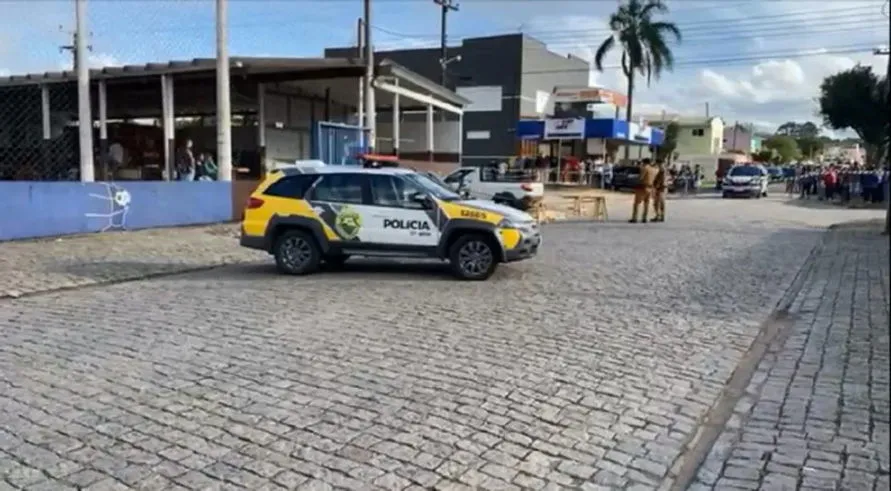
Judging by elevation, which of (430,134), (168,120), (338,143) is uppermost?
(430,134)

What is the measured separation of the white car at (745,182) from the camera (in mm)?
39062

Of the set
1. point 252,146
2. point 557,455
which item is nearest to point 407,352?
point 557,455

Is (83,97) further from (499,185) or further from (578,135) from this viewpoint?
(578,135)

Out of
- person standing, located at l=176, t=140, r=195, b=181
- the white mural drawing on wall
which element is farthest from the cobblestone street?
person standing, located at l=176, t=140, r=195, b=181

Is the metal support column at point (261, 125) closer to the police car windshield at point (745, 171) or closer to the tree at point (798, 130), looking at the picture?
the police car windshield at point (745, 171)

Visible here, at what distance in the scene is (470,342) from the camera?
672 centimetres

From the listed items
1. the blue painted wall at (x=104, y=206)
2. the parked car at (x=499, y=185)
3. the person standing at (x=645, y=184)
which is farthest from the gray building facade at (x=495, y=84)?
the blue painted wall at (x=104, y=206)

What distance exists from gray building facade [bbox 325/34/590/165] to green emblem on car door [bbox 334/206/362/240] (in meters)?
40.2

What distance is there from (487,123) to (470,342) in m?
47.9

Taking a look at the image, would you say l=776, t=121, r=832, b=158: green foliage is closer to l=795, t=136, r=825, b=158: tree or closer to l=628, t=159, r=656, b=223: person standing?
l=795, t=136, r=825, b=158: tree

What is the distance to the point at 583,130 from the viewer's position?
43.3m

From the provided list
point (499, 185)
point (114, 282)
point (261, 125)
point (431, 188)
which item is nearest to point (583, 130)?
point (499, 185)

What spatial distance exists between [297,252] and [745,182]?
33906mm

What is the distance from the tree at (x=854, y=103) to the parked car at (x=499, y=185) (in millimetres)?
22286
